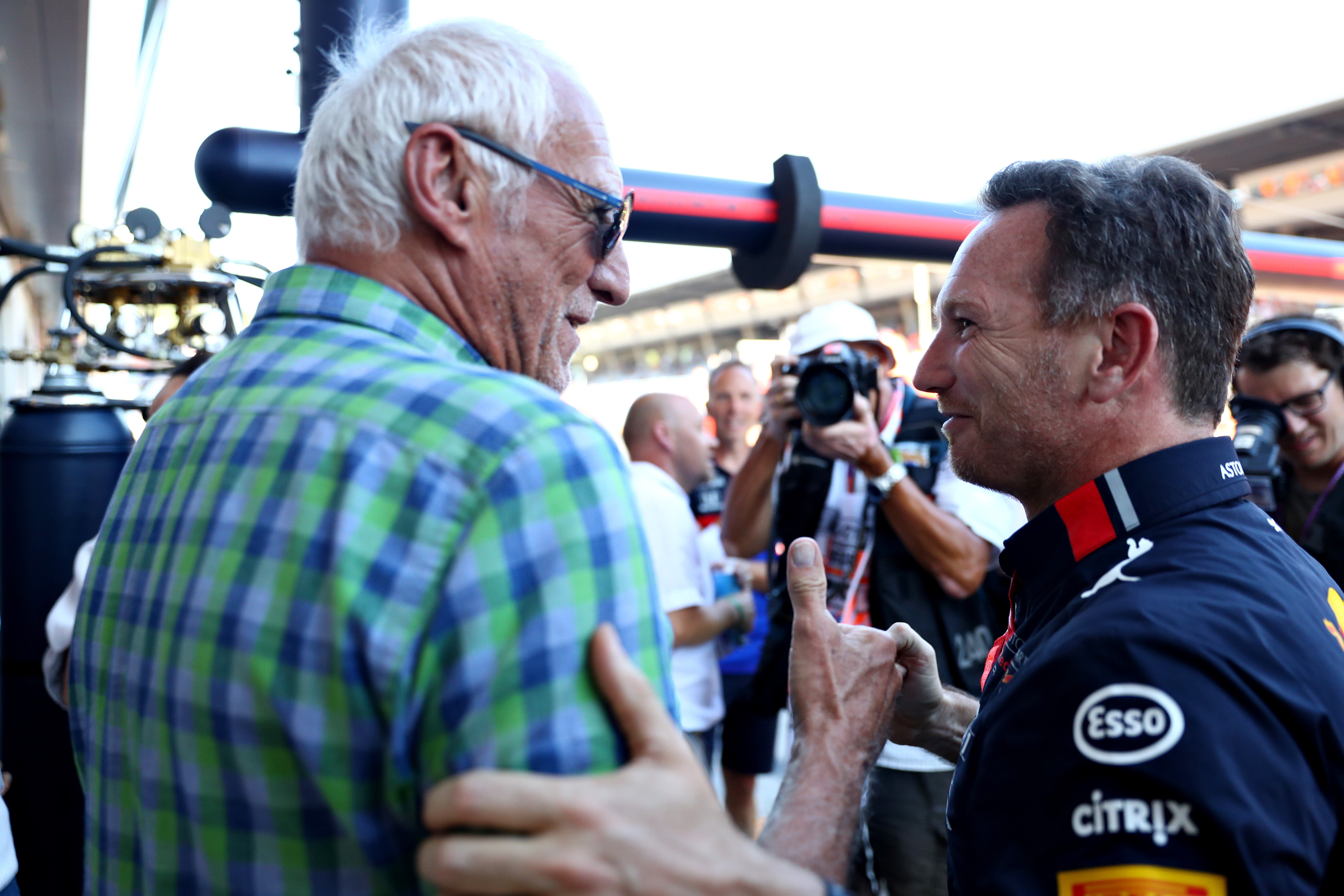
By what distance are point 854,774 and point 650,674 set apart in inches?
13.7

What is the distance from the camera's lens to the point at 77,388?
2258 mm

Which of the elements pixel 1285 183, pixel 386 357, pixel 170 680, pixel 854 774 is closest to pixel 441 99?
pixel 386 357

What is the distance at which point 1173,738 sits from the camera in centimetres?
84

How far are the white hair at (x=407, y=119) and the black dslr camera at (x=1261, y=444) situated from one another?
7.17 ft

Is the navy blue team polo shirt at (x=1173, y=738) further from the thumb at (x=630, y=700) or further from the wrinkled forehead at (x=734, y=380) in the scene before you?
the wrinkled forehead at (x=734, y=380)

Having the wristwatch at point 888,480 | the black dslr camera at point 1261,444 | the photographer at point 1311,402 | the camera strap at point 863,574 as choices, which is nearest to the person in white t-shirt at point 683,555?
the camera strap at point 863,574

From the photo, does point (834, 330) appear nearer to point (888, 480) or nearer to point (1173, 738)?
point (888, 480)

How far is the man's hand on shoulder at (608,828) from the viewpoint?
602mm

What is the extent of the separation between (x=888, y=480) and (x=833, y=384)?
30 cm

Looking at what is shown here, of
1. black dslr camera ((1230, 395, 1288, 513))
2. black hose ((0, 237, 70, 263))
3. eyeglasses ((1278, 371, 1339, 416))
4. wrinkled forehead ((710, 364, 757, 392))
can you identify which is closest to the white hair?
black hose ((0, 237, 70, 263))

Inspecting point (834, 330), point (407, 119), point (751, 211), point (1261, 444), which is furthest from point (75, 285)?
point (1261, 444)

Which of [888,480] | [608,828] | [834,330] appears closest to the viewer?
[608,828]

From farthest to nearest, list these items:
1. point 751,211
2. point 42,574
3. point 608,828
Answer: point 42,574 → point 751,211 → point 608,828

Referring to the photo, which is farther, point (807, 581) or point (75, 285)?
point (75, 285)
